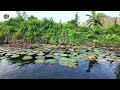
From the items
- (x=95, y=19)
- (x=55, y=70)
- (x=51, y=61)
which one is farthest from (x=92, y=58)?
(x=95, y=19)

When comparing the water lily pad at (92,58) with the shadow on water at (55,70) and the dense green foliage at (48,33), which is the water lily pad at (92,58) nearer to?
the shadow on water at (55,70)

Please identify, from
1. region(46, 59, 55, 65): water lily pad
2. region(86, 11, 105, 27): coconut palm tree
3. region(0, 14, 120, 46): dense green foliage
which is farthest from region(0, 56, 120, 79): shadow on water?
region(86, 11, 105, 27): coconut palm tree

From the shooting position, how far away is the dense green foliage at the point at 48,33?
7555mm

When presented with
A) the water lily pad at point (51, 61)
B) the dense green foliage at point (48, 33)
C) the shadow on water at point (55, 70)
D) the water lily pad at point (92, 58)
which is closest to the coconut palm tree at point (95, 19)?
the dense green foliage at point (48, 33)

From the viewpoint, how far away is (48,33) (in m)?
7.71

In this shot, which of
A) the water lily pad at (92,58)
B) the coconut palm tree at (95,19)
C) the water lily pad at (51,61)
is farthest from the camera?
the coconut palm tree at (95,19)

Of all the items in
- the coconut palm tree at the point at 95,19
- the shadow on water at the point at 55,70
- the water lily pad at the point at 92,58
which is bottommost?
the shadow on water at the point at 55,70

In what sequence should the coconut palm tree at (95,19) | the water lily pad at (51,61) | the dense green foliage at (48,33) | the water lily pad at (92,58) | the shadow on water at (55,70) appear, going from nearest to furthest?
the shadow on water at (55,70) < the water lily pad at (51,61) < the water lily pad at (92,58) < the dense green foliage at (48,33) < the coconut palm tree at (95,19)

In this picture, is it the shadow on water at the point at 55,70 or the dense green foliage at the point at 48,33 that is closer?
the shadow on water at the point at 55,70

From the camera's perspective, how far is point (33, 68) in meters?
4.31
